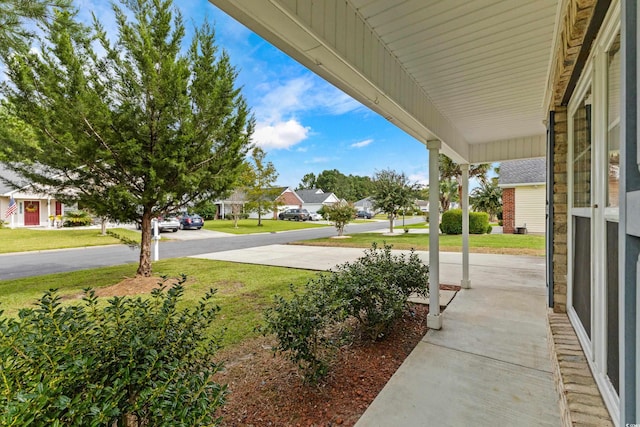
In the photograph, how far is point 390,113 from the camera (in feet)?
9.47

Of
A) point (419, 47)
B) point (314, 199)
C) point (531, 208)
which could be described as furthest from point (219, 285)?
point (314, 199)

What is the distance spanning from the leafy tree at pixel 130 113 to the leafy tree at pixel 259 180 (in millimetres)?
14701

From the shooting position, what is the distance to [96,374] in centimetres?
130

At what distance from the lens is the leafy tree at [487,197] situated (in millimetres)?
20891

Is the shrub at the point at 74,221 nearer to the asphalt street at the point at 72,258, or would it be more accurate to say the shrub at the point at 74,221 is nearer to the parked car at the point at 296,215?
the asphalt street at the point at 72,258

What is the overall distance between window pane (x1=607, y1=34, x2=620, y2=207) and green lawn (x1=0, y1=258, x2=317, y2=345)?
3.67 m

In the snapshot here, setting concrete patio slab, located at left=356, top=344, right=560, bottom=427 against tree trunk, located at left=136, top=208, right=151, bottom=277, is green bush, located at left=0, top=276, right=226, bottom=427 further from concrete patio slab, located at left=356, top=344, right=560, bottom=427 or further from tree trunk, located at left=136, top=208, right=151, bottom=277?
tree trunk, located at left=136, top=208, right=151, bottom=277

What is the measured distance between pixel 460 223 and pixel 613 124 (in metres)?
15.9

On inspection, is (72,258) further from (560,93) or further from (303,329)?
(560,93)

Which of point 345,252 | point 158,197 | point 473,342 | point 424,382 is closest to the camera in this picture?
point 424,382

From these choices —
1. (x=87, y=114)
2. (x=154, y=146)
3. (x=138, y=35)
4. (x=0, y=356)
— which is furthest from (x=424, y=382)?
(x=138, y=35)

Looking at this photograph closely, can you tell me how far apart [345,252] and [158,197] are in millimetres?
6753

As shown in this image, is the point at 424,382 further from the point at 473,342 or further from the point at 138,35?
the point at 138,35

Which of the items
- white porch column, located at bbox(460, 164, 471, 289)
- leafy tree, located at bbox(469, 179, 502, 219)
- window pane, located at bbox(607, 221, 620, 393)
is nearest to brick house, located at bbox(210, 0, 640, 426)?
window pane, located at bbox(607, 221, 620, 393)
